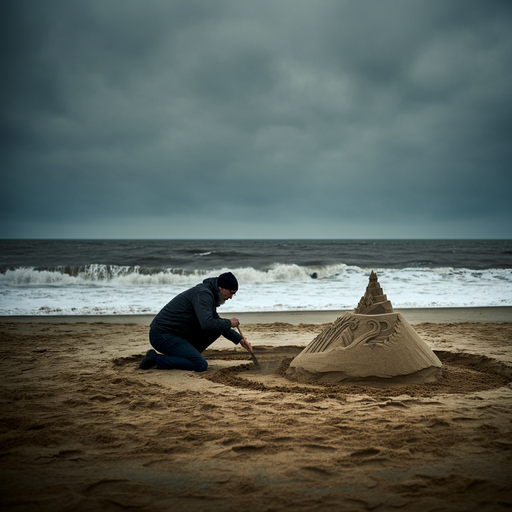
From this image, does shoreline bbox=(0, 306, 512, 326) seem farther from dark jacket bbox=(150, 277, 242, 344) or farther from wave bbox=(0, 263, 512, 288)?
wave bbox=(0, 263, 512, 288)

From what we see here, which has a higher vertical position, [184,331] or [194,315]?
[194,315]

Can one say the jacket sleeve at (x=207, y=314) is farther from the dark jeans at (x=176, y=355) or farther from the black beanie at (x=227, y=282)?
the dark jeans at (x=176, y=355)

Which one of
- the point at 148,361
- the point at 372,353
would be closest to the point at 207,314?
the point at 148,361

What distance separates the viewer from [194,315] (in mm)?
4523

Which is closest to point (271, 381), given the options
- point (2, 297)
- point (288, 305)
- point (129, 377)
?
point (129, 377)

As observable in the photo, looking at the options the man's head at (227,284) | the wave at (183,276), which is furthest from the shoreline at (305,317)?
the wave at (183,276)

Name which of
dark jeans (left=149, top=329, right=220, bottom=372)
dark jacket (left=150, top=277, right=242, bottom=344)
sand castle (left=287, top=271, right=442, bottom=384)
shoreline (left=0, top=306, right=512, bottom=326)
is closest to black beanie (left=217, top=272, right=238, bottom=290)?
dark jacket (left=150, top=277, right=242, bottom=344)

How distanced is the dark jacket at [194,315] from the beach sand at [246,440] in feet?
1.61

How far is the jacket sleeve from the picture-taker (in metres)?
4.21

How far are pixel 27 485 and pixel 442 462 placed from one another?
231cm

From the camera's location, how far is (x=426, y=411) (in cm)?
308

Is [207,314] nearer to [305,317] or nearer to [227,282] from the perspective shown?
[227,282]

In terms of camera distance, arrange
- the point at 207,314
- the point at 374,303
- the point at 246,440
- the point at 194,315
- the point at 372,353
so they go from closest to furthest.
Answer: the point at 246,440 → the point at 372,353 → the point at 374,303 → the point at 207,314 → the point at 194,315

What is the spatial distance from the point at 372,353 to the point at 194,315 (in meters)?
1.99
